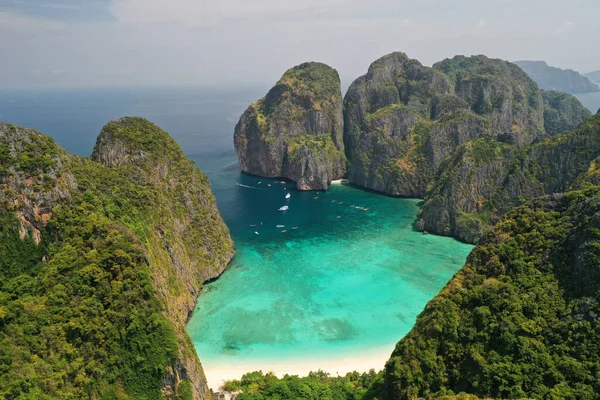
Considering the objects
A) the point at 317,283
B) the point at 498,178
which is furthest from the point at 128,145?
the point at 498,178

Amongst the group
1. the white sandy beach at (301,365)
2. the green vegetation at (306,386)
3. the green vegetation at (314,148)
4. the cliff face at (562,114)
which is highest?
the cliff face at (562,114)

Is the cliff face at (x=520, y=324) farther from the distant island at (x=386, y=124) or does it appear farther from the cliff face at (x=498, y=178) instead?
the distant island at (x=386, y=124)

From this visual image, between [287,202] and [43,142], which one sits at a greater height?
[43,142]

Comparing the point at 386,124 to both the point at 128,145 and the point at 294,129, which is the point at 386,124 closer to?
the point at 294,129

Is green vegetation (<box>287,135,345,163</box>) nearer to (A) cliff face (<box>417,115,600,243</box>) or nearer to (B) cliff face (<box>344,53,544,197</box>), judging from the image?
(B) cliff face (<box>344,53,544,197</box>)

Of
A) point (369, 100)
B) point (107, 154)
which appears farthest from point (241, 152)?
point (107, 154)

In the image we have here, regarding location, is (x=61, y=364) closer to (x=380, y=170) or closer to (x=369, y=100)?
(x=380, y=170)

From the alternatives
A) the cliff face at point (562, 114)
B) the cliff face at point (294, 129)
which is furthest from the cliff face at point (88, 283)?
the cliff face at point (562, 114)
